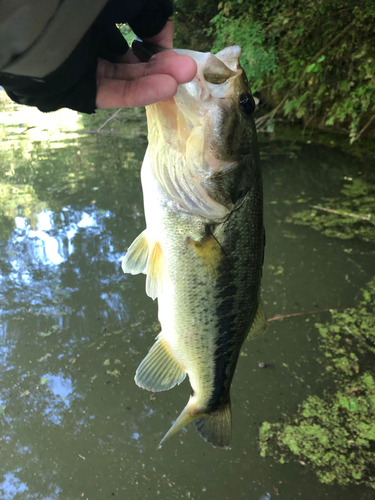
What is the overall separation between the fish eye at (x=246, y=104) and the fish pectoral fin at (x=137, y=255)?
596 millimetres

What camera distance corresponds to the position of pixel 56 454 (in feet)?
6.87

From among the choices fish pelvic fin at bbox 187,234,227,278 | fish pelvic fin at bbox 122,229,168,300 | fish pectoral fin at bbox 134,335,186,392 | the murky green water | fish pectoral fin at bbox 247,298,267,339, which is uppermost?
fish pelvic fin at bbox 187,234,227,278

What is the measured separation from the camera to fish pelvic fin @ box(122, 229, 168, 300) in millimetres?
1385

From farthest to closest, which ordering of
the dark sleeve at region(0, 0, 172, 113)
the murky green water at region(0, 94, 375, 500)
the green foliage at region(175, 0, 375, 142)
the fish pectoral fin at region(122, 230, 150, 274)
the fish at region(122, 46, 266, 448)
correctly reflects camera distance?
the green foliage at region(175, 0, 375, 142), the murky green water at region(0, 94, 375, 500), the fish pectoral fin at region(122, 230, 150, 274), the fish at region(122, 46, 266, 448), the dark sleeve at region(0, 0, 172, 113)

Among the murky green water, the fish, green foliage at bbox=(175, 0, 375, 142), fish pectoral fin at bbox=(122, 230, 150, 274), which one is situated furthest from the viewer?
green foliage at bbox=(175, 0, 375, 142)

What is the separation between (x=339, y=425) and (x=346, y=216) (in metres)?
2.53

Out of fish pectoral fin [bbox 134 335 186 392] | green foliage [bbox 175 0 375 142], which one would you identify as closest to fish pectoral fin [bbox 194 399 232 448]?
fish pectoral fin [bbox 134 335 186 392]

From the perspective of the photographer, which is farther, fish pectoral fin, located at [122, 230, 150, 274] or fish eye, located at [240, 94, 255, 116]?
fish pectoral fin, located at [122, 230, 150, 274]

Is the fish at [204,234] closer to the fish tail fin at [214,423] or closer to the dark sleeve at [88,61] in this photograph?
the fish tail fin at [214,423]

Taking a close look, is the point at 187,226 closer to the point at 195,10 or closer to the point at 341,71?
the point at 341,71

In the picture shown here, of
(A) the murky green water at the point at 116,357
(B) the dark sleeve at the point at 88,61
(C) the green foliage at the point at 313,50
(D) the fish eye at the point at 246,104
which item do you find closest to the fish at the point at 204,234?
(D) the fish eye at the point at 246,104

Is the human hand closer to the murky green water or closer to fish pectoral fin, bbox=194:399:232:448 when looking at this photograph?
fish pectoral fin, bbox=194:399:232:448

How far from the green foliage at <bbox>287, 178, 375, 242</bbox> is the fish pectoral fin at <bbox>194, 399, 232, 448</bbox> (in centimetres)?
277

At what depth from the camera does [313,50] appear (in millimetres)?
5629
